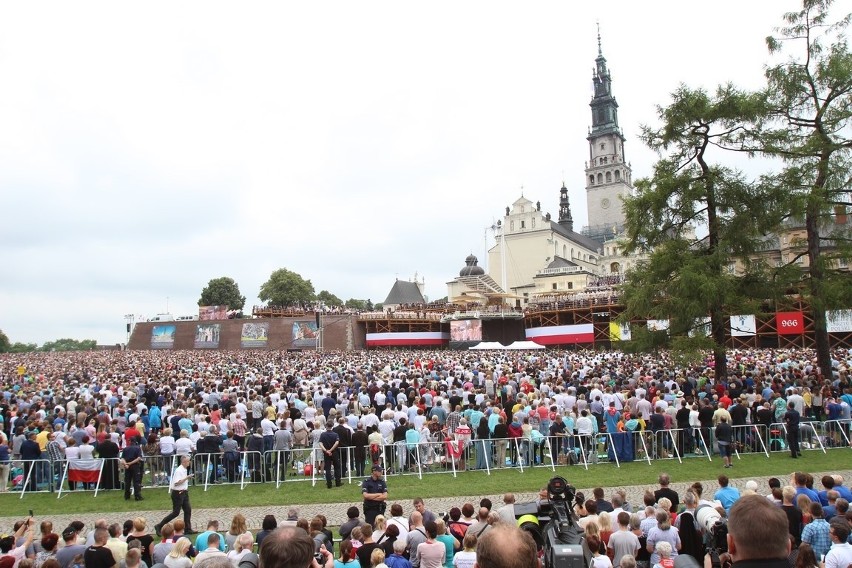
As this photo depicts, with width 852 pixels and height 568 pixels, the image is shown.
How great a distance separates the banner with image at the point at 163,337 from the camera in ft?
232

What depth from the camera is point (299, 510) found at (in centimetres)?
1122

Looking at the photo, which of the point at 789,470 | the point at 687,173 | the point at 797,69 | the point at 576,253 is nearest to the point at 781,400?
the point at 789,470

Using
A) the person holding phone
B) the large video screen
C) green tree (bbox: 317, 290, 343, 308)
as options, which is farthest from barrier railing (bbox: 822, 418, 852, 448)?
green tree (bbox: 317, 290, 343, 308)

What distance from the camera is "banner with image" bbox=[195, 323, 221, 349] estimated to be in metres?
68.6

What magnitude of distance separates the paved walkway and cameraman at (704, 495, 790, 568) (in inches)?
323

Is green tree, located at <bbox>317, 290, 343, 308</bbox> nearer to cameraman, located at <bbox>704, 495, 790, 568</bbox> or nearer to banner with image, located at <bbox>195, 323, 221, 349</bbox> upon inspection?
banner with image, located at <bbox>195, 323, 221, 349</bbox>

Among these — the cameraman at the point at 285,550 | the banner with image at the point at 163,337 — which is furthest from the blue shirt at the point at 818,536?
the banner with image at the point at 163,337

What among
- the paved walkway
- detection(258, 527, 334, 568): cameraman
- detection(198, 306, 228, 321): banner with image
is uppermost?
detection(198, 306, 228, 321): banner with image

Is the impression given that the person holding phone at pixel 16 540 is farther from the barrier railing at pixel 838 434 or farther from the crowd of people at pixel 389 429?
the barrier railing at pixel 838 434

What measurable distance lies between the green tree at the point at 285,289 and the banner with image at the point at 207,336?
1257 inches

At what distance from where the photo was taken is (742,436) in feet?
48.4

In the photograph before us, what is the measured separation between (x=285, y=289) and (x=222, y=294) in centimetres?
1184

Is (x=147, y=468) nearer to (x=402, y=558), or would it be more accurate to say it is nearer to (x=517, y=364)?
(x=402, y=558)

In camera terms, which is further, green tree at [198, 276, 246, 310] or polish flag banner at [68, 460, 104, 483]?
green tree at [198, 276, 246, 310]
